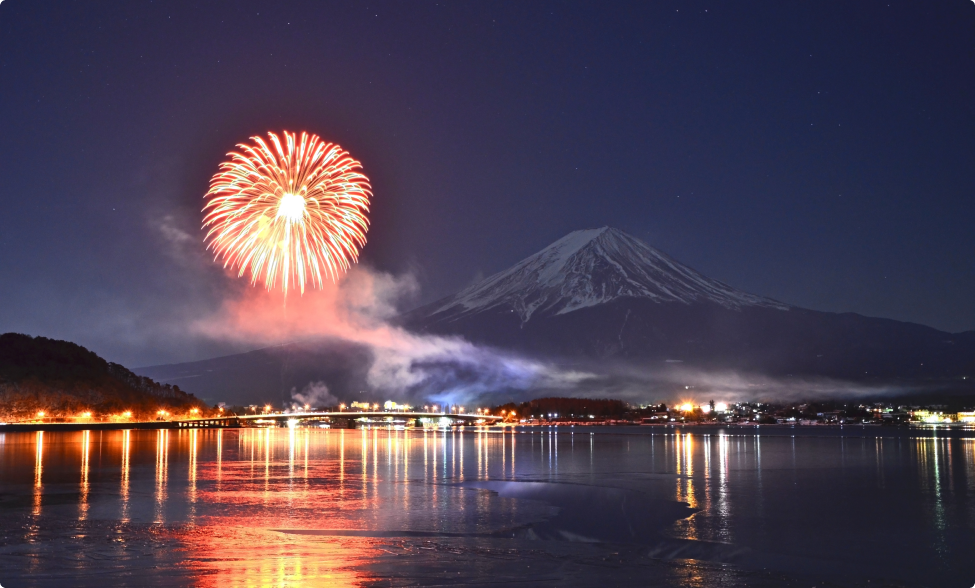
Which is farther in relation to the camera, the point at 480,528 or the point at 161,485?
the point at 161,485

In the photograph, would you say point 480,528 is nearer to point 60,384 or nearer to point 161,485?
point 161,485

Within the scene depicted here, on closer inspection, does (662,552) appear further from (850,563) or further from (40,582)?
(40,582)

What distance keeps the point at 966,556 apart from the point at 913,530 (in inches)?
133

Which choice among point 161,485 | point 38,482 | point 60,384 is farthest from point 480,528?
point 60,384

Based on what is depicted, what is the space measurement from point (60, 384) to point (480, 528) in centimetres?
11670

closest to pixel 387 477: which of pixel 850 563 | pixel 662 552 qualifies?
pixel 662 552

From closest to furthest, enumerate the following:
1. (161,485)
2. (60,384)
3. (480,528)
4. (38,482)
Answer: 1. (480,528)
2. (161,485)
3. (38,482)
4. (60,384)

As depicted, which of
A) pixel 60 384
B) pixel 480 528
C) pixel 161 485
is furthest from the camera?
pixel 60 384

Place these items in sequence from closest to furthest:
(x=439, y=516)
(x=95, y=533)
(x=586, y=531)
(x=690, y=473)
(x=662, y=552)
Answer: (x=662, y=552)
(x=95, y=533)
(x=586, y=531)
(x=439, y=516)
(x=690, y=473)

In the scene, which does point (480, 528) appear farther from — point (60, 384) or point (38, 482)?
point (60, 384)

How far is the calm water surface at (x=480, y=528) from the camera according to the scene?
45.0 feet

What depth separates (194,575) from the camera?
518 inches

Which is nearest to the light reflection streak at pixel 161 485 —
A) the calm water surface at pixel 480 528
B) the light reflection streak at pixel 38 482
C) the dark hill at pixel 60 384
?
the calm water surface at pixel 480 528

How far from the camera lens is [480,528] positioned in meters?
18.4
